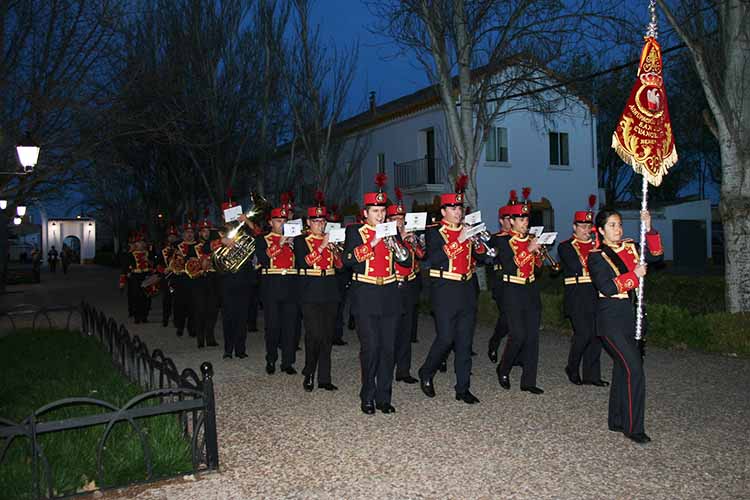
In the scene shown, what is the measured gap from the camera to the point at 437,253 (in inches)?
291

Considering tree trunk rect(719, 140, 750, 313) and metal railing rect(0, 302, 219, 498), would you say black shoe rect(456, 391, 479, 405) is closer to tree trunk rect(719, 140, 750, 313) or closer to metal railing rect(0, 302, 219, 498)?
metal railing rect(0, 302, 219, 498)

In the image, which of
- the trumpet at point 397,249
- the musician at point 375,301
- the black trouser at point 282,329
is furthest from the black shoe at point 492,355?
the trumpet at point 397,249

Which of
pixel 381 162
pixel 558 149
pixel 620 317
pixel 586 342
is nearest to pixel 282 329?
pixel 586 342

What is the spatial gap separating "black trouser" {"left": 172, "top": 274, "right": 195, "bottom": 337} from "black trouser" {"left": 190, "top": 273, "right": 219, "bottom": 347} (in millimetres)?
967

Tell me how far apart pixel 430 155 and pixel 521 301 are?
19443 mm

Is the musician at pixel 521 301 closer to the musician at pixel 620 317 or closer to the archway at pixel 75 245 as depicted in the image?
the musician at pixel 620 317

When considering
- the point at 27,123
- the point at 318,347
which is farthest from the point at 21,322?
the point at 318,347

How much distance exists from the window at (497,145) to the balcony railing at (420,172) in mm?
1784

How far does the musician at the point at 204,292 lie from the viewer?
11320 mm

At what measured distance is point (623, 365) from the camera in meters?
5.77

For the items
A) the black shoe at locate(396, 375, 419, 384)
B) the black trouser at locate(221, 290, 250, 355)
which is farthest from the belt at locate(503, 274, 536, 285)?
the black trouser at locate(221, 290, 250, 355)

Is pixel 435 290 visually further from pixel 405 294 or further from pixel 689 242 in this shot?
pixel 689 242

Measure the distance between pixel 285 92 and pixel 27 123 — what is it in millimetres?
11166

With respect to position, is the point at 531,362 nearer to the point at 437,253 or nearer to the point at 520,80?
the point at 437,253
